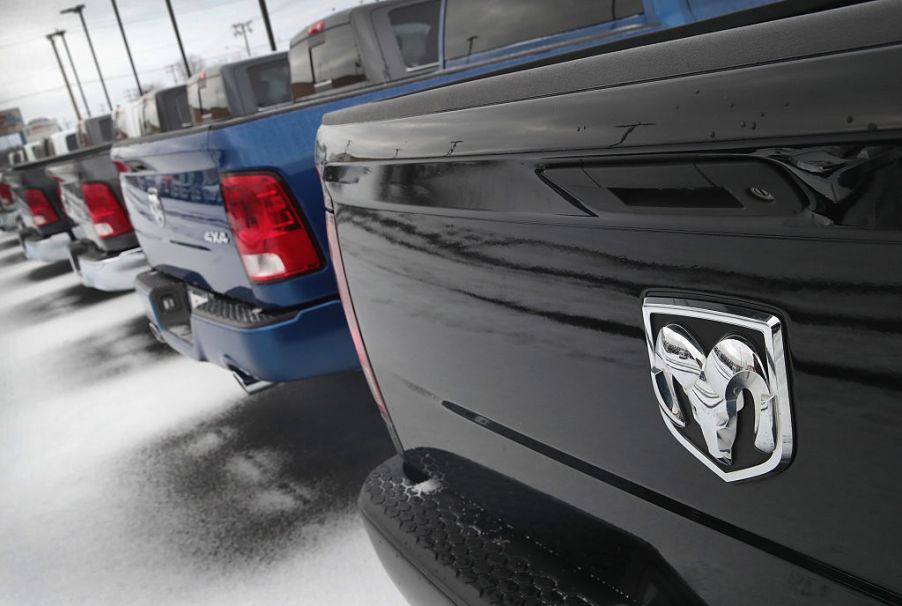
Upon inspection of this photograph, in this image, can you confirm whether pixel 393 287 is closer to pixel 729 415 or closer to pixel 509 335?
pixel 509 335

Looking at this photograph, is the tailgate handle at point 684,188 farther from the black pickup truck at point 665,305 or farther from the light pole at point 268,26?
the light pole at point 268,26

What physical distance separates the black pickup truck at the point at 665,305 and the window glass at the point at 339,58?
3704 millimetres

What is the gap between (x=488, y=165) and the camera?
0.92 meters

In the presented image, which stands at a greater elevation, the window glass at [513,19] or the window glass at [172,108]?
the window glass at [172,108]

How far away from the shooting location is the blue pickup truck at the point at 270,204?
8.38 ft

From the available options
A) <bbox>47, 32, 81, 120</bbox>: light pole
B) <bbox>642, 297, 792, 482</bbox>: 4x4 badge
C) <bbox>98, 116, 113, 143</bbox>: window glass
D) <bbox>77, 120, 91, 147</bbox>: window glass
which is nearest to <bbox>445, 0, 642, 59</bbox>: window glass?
<bbox>642, 297, 792, 482</bbox>: 4x4 badge

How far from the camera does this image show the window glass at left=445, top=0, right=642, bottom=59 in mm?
3135

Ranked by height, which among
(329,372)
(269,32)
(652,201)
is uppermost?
(269,32)

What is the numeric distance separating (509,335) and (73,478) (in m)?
3.38

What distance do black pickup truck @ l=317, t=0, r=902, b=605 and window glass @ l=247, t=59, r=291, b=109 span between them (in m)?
6.36

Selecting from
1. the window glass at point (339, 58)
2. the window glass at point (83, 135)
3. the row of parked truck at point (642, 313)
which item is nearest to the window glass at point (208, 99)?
the window glass at point (339, 58)

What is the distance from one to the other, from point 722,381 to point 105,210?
5.54 metres

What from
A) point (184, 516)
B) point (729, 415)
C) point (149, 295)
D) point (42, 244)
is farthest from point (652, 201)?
point (42, 244)

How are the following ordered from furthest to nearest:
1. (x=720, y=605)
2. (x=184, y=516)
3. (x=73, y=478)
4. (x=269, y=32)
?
(x=269, y=32), (x=73, y=478), (x=184, y=516), (x=720, y=605)
